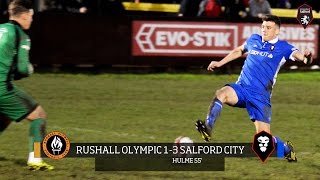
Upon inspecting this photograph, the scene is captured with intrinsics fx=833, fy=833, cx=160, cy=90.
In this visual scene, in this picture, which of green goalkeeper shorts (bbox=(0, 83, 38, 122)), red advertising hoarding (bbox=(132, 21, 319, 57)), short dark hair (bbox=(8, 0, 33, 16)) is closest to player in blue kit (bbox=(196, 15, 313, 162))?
green goalkeeper shorts (bbox=(0, 83, 38, 122))

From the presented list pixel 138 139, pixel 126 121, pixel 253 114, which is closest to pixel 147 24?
pixel 126 121

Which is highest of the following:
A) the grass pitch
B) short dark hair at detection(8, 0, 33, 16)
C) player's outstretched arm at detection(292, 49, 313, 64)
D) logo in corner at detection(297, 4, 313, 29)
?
short dark hair at detection(8, 0, 33, 16)

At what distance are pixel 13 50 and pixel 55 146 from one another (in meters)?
1.43

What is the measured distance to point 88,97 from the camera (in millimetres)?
17734

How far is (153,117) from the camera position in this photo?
1484 centimetres

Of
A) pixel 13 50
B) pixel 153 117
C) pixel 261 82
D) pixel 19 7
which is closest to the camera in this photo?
pixel 13 50

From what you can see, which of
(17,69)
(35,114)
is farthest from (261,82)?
(17,69)

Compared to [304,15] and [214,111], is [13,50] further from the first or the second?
[304,15]

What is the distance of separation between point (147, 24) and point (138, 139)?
34.8 ft

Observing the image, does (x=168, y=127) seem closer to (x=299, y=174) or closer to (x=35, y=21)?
(x=299, y=174)

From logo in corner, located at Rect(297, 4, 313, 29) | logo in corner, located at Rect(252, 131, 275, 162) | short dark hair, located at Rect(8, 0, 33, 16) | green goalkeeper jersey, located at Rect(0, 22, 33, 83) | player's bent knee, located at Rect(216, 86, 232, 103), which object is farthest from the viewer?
logo in corner, located at Rect(297, 4, 313, 29)

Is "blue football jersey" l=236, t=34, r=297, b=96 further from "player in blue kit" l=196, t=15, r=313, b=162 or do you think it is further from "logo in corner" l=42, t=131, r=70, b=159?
"logo in corner" l=42, t=131, r=70, b=159

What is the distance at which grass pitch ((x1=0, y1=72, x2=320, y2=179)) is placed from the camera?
9828mm

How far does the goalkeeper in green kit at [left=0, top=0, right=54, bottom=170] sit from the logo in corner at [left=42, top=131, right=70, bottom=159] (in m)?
0.21
